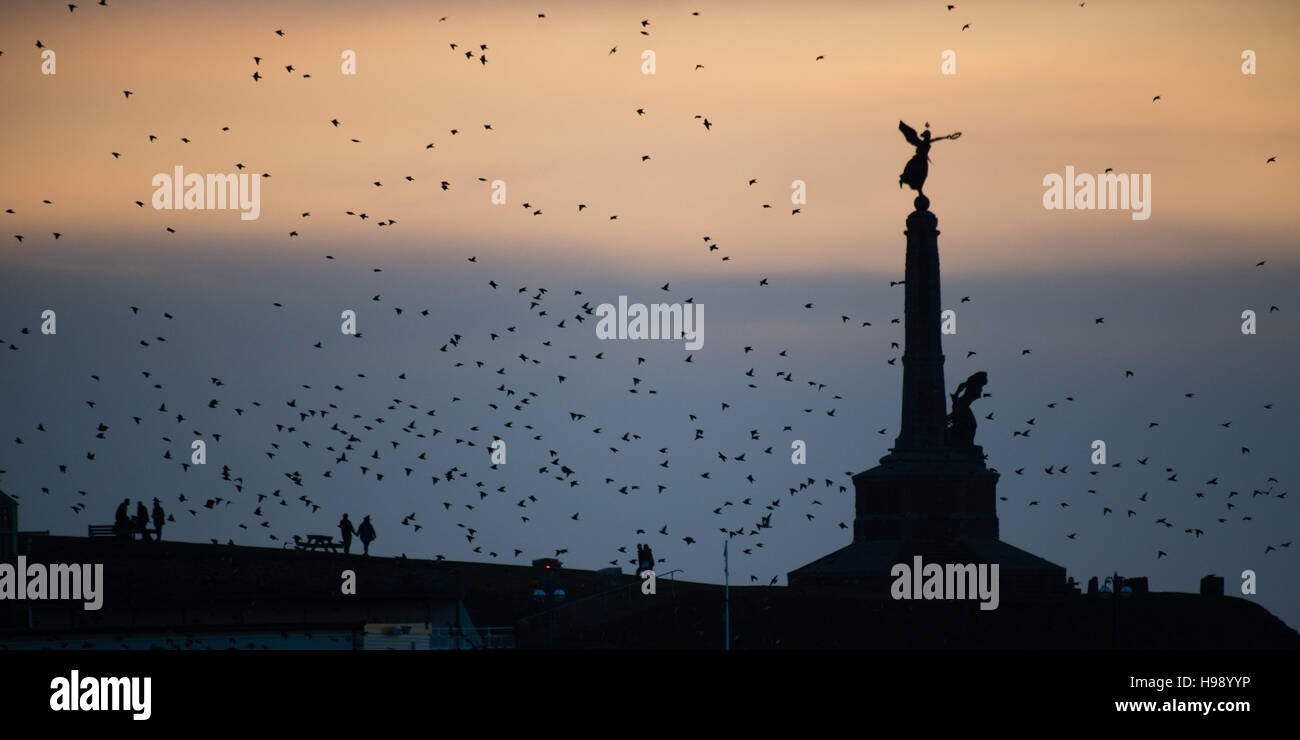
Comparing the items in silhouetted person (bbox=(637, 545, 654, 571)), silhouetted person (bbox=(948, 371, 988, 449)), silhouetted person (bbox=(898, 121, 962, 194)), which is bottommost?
silhouetted person (bbox=(637, 545, 654, 571))

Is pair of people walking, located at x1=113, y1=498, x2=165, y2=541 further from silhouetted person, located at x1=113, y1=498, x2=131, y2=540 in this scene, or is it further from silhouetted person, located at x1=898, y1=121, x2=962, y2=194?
silhouetted person, located at x1=898, y1=121, x2=962, y2=194

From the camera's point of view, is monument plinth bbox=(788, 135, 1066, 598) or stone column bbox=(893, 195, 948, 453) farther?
stone column bbox=(893, 195, 948, 453)

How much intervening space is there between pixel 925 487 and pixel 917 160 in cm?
1431

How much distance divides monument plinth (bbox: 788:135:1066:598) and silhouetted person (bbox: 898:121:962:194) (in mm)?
60

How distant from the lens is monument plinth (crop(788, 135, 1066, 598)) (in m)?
78.8

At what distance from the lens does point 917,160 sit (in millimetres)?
85625

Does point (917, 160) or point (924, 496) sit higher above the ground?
point (917, 160)

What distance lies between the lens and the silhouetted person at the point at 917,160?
280 feet

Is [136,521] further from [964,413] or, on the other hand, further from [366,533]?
[964,413]

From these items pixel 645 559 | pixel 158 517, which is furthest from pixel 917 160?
pixel 158 517

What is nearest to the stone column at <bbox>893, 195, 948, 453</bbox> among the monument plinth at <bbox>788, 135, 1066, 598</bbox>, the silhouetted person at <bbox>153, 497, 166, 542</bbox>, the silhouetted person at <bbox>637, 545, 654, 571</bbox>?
the monument plinth at <bbox>788, 135, 1066, 598</bbox>
